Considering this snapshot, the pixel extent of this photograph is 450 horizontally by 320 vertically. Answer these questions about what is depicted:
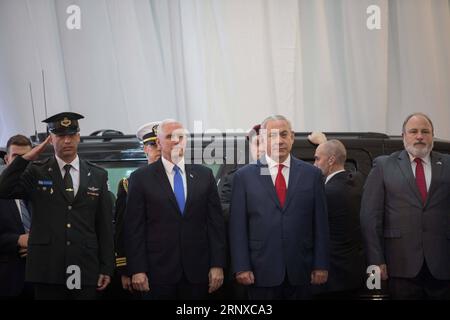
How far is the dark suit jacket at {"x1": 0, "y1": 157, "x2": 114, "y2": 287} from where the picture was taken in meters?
5.21

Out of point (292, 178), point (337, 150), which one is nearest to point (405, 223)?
point (337, 150)

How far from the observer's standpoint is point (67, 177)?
534cm

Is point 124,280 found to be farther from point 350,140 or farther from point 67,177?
point 350,140

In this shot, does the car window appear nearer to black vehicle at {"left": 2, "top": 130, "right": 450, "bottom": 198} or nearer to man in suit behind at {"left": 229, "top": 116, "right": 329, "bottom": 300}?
black vehicle at {"left": 2, "top": 130, "right": 450, "bottom": 198}

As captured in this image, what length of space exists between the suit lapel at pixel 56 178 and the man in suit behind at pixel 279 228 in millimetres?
1151

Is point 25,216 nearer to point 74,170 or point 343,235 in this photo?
point 74,170

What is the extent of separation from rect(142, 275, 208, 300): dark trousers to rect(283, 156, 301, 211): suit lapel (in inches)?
31.8

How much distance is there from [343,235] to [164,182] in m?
1.44

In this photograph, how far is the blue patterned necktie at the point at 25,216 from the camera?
19.1 ft

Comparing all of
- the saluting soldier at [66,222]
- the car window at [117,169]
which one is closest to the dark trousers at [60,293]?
the saluting soldier at [66,222]

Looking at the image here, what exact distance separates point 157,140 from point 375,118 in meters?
4.66

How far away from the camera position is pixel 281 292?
5.30 meters

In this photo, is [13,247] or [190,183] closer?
[190,183]

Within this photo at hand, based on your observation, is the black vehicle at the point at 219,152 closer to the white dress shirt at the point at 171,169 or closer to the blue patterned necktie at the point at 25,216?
the blue patterned necktie at the point at 25,216
